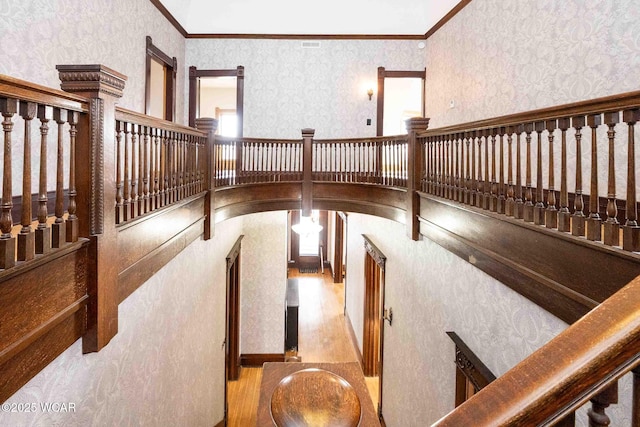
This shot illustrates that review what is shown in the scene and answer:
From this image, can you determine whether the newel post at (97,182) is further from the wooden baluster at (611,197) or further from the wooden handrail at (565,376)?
the wooden baluster at (611,197)

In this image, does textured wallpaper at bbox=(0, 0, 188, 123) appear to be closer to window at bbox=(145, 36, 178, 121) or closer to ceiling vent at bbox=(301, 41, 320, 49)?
window at bbox=(145, 36, 178, 121)

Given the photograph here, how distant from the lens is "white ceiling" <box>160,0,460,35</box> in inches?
268

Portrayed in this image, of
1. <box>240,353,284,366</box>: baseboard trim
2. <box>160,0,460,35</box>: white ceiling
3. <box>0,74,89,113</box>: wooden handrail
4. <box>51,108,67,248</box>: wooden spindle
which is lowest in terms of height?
<box>240,353,284,366</box>: baseboard trim

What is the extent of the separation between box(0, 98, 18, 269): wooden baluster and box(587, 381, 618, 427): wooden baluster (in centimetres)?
160

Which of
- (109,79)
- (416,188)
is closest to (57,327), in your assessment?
(109,79)

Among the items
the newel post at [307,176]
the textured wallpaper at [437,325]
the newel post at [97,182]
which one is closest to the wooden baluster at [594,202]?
the textured wallpaper at [437,325]

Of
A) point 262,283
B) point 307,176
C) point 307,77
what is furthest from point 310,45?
point 262,283

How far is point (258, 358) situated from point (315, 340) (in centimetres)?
143

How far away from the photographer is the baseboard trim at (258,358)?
734 cm

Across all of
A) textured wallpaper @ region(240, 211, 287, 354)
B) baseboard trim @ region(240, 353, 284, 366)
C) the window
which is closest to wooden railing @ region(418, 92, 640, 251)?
textured wallpaper @ region(240, 211, 287, 354)

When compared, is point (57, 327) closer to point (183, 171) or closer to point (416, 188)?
point (183, 171)

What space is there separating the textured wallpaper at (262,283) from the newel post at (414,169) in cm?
349

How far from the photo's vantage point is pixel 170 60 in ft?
21.2

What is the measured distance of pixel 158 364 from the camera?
3064mm
